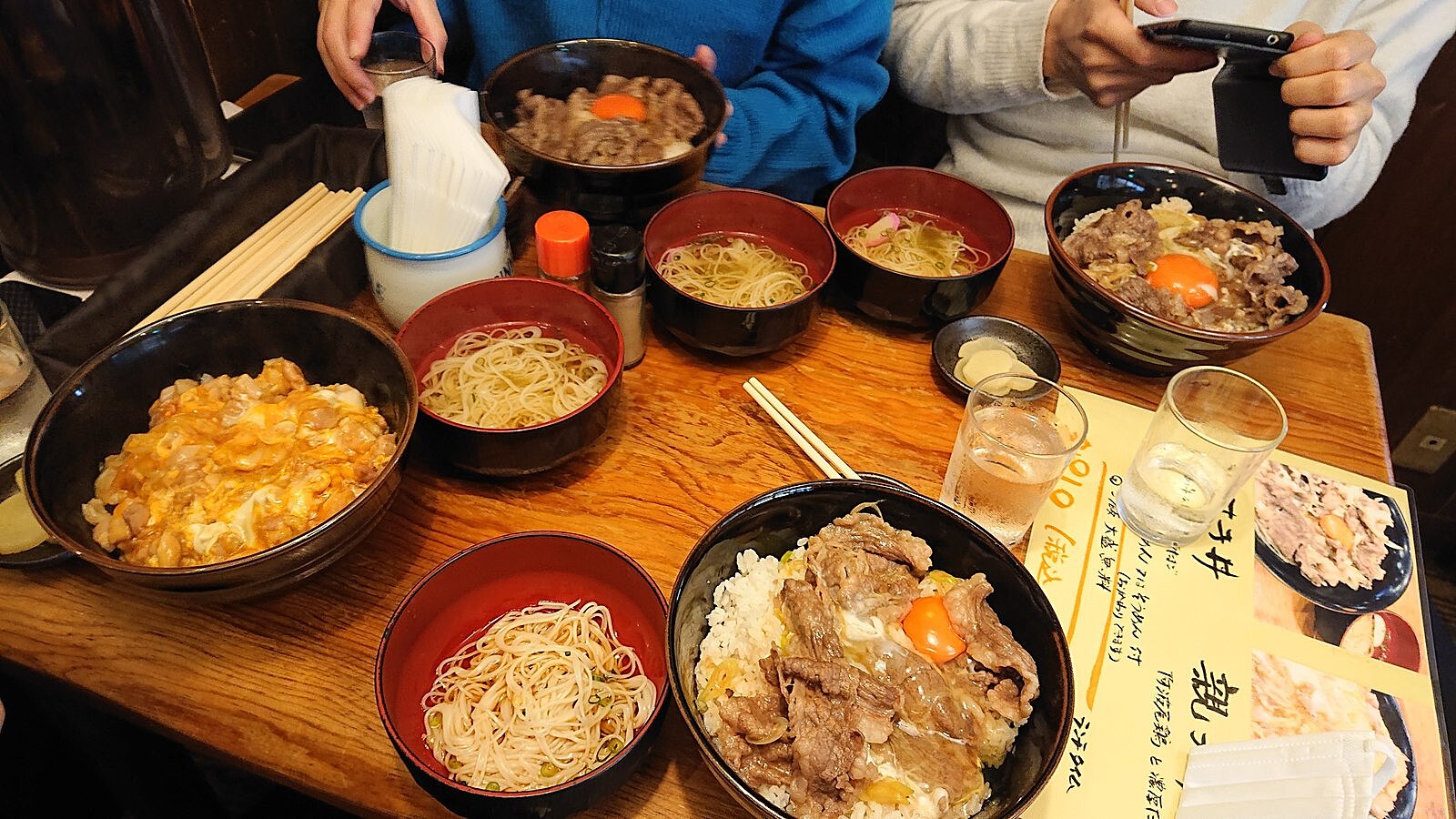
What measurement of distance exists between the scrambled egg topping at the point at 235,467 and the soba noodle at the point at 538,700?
1.12 ft

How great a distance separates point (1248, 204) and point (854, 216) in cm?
96

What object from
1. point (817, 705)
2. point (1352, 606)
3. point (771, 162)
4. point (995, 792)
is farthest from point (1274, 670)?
point (771, 162)

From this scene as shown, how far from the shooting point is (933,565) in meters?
1.40

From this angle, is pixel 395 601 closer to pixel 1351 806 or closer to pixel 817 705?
pixel 817 705

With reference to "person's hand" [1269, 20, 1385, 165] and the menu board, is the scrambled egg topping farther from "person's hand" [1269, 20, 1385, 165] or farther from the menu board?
"person's hand" [1269, 20, 1385, 165]

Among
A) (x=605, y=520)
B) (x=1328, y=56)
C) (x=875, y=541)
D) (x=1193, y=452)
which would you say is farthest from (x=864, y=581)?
(x=1328, y=56)

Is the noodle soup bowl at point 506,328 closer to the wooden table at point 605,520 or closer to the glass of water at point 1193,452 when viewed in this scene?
the wooden table at point 605,520

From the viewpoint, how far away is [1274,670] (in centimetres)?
142

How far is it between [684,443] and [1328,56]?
5.48 ft

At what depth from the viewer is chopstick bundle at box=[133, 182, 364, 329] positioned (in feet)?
5.58

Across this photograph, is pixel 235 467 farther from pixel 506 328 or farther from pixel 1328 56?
pixel 1328 56

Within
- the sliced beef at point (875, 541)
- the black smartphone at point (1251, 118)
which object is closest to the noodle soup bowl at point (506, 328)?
the sliced beef at point (875, 541)

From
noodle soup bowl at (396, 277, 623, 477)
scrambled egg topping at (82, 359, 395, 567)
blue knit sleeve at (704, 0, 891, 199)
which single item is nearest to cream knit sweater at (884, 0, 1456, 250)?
blue knit sleeve at (704, 0, 891, 199)

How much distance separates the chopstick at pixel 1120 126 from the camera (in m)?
2.40
